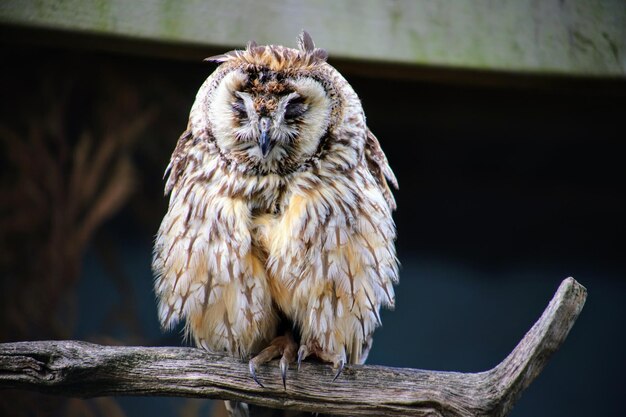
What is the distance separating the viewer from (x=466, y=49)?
2.32 m

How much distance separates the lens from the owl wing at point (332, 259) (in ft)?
5.12

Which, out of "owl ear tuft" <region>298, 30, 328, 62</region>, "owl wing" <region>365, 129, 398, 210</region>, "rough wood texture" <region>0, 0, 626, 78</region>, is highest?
"rough wood texture" <region>0, 0, 626, 78</region>

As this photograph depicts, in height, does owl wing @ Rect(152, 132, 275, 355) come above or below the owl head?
below

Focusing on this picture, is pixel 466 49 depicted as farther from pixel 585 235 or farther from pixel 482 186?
pixel 585 235

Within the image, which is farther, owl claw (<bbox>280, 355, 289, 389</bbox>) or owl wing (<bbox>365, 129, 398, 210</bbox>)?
owl wing (<bbox>365, 129, 398, 210</bbox>)

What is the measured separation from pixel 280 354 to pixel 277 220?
12.7 inches

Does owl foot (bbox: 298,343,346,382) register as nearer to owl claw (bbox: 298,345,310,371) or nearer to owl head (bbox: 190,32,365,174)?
owl claw (bbox: 298,345,310,371)

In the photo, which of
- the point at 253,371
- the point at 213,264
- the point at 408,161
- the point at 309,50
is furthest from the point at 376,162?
the point at 408,161

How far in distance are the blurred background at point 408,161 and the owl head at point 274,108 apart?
2.24 ft

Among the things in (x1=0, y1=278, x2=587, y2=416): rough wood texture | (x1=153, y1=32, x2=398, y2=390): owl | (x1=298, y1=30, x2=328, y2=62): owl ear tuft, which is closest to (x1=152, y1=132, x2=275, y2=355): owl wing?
(x1=153, y1=32, x2=398, y2=390): owl

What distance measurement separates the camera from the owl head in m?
1.50

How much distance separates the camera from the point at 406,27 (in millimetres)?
2312

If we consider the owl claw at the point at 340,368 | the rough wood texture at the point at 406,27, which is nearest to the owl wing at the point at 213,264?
the owl claw at the point at 340,368

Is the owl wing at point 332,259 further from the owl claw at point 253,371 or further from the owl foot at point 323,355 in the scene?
the owl claw at point 253,371
